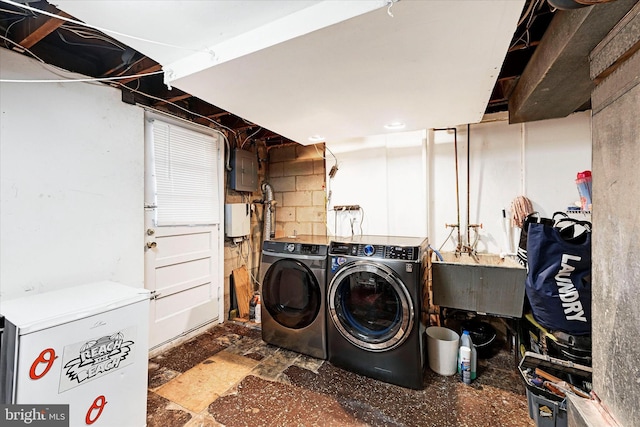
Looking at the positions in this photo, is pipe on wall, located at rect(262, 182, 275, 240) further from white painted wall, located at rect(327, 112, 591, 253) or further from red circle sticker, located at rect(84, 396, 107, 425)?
red circle sticker, located at rect(84, 396, 107, 425)

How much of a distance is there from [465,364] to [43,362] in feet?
8.37

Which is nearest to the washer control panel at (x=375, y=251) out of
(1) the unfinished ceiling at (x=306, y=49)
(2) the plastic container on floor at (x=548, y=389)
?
(2) the plastic container on floor at (x=548, y=389)

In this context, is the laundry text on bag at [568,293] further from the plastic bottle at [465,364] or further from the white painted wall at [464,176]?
the white painted wall at [464,176]

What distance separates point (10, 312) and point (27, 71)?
1.43 m

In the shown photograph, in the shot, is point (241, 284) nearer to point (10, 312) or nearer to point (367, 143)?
point (10, 312)

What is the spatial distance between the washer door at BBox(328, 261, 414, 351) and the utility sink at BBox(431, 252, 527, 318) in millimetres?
508

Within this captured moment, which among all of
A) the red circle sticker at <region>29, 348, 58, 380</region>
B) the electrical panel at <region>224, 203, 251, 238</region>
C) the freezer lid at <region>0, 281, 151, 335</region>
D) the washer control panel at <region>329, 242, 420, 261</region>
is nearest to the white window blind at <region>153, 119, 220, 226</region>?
the electrical panel at <region>224, 203, 251, 238</region>

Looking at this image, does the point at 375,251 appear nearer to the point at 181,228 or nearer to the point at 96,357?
the point at 96,357

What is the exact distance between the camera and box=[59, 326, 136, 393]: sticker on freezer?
4.17ft

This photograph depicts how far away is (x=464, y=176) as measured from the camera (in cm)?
271

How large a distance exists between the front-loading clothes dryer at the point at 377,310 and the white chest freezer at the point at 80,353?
4.41 feet

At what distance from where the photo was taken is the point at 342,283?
7.08 feet

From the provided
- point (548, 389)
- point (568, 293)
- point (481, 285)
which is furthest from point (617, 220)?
point (481, 285)

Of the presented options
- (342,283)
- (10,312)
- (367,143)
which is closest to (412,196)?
(367,143)
